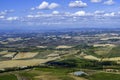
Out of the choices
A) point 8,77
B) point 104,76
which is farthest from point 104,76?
point 8,77

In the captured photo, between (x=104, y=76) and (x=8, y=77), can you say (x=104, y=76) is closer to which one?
(x=104, y=76)

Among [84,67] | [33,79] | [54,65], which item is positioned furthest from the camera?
[54,65]

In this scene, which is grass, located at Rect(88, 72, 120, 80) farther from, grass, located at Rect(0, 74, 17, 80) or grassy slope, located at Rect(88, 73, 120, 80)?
grass, located at Rect(0, 74, 17, 80)

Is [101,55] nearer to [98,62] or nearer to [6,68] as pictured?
[98,62]

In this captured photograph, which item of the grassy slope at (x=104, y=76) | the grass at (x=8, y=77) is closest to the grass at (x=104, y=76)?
the grassy slope at (x=104, y=76)

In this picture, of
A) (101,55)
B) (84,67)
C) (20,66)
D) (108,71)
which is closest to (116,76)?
(108,71)

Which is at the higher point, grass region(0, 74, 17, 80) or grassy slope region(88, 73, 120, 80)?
grass region(0, 74, 17, 80)

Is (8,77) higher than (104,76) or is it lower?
higher

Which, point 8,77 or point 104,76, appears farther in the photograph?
point 8,77

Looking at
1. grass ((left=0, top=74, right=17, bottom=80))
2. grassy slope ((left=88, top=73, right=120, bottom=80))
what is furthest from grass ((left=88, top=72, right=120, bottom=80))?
grass ((left=0, top=74, right=17, bottom=80))

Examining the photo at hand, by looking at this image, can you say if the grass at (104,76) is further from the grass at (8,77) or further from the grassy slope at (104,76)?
the grass at (8,77)

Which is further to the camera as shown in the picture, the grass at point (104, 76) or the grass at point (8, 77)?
the grass at point (8, 77)
